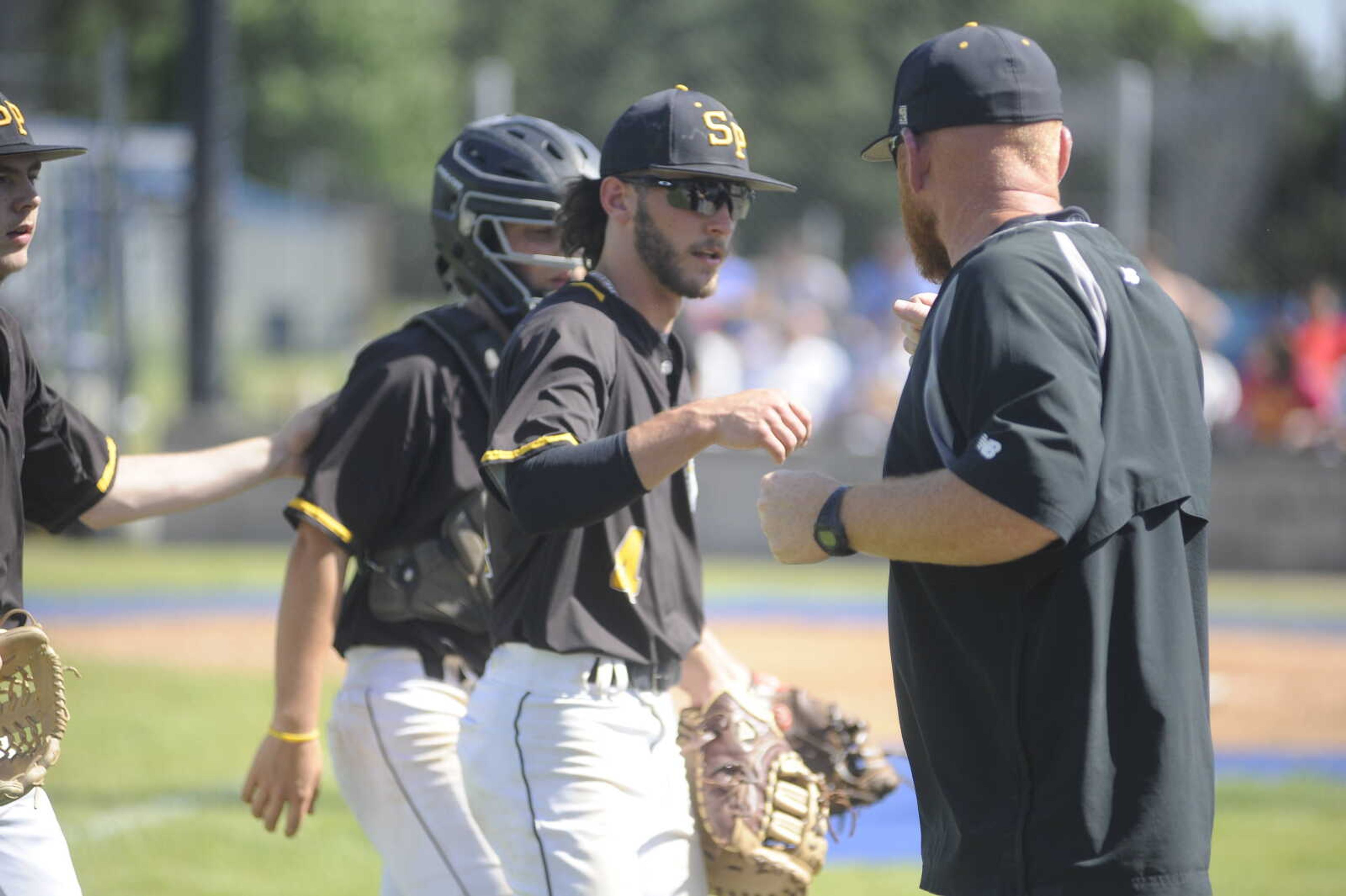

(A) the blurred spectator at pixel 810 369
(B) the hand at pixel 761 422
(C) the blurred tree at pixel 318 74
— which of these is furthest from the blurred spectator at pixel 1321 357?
(C) the blurred tree at pixel 318 74

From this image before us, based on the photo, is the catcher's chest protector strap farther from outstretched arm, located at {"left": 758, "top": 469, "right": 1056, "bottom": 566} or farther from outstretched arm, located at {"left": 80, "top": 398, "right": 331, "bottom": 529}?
outstretched arm, located at {"left": 758, "top": 469, "right": 1056, "bottom": 566}

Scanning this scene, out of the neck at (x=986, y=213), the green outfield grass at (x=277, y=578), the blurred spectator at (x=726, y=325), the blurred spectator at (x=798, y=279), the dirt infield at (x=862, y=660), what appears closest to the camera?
the neck at (x=986, y=213)

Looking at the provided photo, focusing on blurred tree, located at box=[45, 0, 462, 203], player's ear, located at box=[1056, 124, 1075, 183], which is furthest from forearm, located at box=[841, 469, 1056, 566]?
blurred tree, located at box=[45, 0, 462, 203]

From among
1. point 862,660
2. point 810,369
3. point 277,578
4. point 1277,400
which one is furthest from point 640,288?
point 1277,400

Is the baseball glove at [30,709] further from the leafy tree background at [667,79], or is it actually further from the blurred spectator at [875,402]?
the leafy tree background at [667,79]

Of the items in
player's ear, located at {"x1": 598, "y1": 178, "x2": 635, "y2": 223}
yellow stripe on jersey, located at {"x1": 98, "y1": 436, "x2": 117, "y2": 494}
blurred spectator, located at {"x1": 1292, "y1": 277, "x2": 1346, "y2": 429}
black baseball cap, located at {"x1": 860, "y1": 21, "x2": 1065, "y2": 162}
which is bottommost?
blurred spectator, located at {"x1": 1292, "y1": 277, "x2": 1346, "y2": 429}

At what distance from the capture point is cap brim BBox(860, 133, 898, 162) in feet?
10.5

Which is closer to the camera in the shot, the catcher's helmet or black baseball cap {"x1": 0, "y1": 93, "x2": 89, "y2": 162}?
black baseball cap {"x1": 0, "y1": 93, "x2": 89, "y2": 162}

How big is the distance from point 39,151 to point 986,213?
6.87ft

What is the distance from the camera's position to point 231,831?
22.7 ft

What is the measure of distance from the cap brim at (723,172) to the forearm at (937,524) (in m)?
1.07

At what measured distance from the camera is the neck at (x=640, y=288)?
365 cm

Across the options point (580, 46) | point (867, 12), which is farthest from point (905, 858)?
point (867, 12)

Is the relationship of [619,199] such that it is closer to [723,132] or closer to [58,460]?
[723,132]
